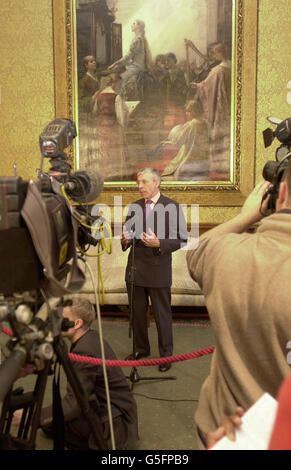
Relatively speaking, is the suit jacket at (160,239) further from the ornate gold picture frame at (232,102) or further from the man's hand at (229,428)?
the man's hand at (229,428)

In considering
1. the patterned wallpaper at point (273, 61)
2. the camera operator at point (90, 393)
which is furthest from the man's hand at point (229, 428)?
the patterned wallpaper at point (273, 61)

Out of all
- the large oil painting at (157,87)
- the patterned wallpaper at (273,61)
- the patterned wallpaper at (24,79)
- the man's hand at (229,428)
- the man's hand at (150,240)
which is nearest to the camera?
the man's hand at (229,428)

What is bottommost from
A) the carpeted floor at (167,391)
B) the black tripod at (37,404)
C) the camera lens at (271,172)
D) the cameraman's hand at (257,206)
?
the carpeted floor at (167,391)

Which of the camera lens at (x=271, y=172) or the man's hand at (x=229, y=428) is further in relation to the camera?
the camera lens at (x=271, y=172)

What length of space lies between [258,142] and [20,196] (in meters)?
4.50

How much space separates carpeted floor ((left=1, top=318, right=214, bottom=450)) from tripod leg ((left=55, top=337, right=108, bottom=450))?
897 millimetres

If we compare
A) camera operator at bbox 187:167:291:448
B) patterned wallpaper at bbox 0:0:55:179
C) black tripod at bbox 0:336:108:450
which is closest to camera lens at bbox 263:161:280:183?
camera operator at bbox 187:167:291:448

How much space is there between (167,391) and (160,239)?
3.92ft

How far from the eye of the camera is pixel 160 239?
354 centimetres

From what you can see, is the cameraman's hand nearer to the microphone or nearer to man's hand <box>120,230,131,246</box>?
the microphone

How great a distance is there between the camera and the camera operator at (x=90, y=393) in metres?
2.28

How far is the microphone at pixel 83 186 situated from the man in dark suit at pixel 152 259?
169 centimetres
